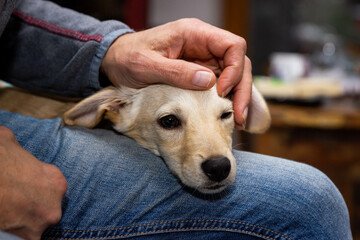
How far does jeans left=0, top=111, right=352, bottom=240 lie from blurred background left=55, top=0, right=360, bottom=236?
3.28ft

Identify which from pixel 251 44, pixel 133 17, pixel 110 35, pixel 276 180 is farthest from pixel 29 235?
pixel 251 44

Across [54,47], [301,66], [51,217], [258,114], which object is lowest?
[301,66]

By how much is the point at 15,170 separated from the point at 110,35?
2.21 feet

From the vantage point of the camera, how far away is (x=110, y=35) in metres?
1.35

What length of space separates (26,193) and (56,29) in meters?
0.79

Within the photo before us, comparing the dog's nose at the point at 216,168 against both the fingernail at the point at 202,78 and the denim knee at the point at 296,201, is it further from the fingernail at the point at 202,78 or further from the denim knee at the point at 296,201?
the fingernail at the point at 202,78

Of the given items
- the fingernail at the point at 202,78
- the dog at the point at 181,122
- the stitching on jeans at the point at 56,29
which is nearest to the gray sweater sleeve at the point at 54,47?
the stitching on jeans at the point at 56,29

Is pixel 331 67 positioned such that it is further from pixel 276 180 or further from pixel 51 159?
pixel 51 159

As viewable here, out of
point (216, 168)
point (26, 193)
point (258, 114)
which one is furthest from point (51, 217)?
point (258, 114)

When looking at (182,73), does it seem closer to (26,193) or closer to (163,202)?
(163,202)

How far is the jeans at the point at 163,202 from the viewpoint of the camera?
1.00 metres

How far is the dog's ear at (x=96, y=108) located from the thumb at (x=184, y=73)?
0.30m

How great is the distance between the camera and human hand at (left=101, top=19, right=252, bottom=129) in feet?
4.05

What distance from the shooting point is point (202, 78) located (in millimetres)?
1242
